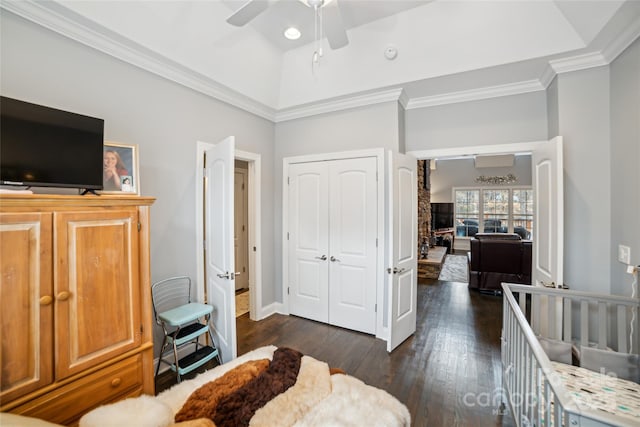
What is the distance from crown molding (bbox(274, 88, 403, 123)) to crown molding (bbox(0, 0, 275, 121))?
844 mm

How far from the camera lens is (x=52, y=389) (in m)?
1.33

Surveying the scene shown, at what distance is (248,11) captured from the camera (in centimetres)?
Answer: 177

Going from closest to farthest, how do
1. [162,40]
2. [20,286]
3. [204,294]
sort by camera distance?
[20,286]
[162,40]
[204,294]

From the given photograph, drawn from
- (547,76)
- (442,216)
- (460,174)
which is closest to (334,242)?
(547,76)

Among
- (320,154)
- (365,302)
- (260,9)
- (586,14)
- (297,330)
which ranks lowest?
(297,330)

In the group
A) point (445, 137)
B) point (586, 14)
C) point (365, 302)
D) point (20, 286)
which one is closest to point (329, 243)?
point (365, 302)

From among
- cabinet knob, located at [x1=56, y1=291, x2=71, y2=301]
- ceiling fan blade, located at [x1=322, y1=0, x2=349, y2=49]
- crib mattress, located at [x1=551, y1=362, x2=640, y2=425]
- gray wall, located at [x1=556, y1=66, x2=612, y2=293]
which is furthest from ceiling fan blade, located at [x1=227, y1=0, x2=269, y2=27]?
crib mattress, located at [x1=551, y1=362, x2=640, y2=425]

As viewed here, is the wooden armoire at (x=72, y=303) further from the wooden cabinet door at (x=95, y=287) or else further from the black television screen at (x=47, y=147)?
the black television screen at (x=47, y=147)

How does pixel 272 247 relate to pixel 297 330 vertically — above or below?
above

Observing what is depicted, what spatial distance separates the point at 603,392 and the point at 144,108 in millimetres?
3880

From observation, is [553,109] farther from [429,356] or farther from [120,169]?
[120,169]

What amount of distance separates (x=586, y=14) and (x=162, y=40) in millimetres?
3291

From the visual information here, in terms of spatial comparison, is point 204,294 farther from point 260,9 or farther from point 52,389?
point 260,9

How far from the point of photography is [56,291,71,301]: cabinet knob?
4.45ft
